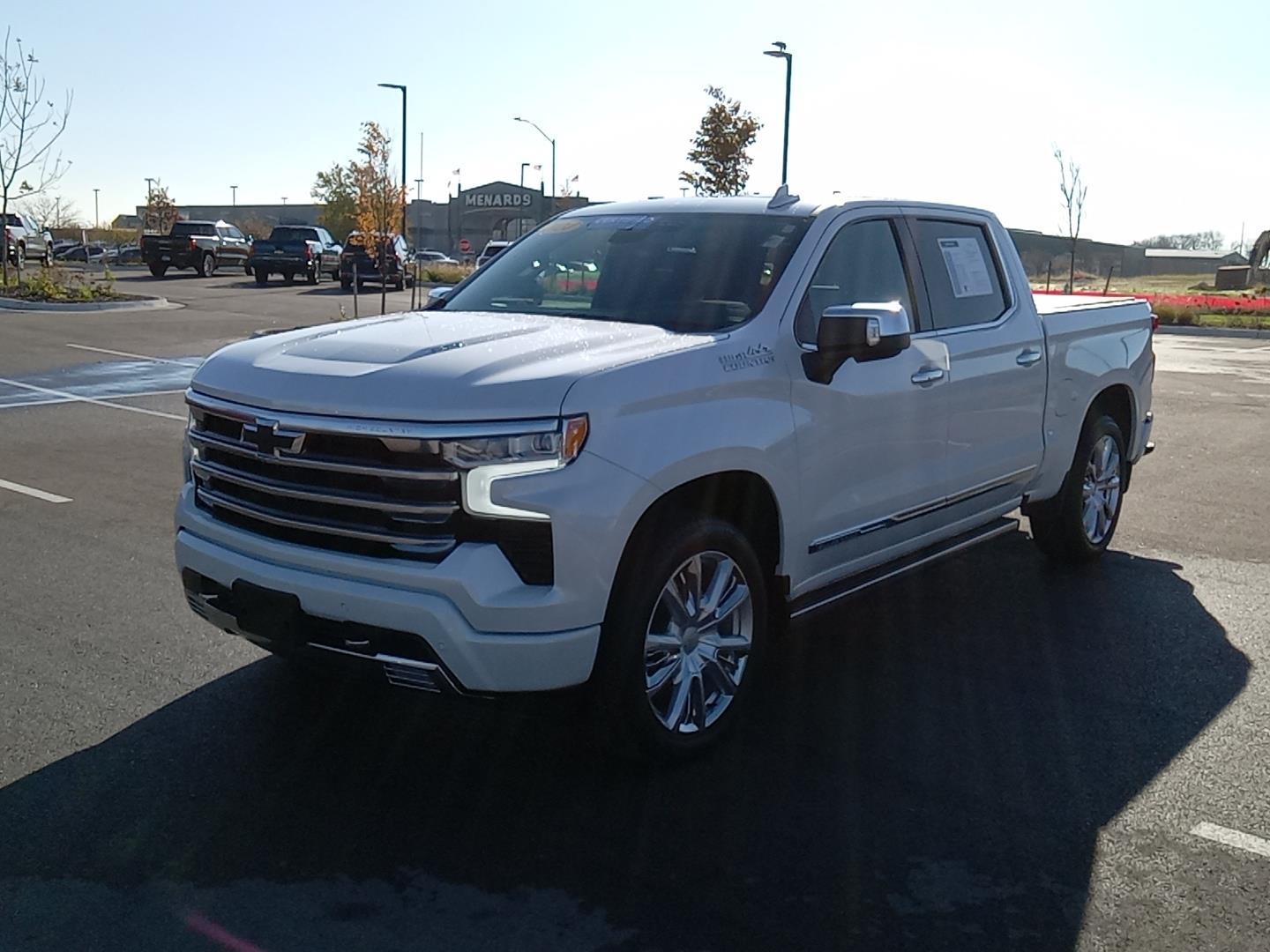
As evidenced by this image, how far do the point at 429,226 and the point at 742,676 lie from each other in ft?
342

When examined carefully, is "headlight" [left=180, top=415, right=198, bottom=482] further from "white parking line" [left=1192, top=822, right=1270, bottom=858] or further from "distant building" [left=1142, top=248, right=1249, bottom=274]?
"distant building" [left=1142, top=248, right=1249, bottom=274]

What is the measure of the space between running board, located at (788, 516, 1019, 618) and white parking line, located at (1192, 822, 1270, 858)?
1.50 metres

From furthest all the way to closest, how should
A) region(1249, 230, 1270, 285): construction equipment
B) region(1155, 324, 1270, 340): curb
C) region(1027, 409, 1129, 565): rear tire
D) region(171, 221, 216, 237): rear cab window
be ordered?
1. region(1249, 230, 1270, 285): construction equipment
2. region(171, 221, 216, 237): rear cab window
3. region(1155, 324, 1270, 340): curb
4. region(1027, 409, 1129, 565): rear tire

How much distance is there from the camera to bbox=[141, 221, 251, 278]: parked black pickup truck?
40406 mm

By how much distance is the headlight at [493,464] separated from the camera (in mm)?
3668

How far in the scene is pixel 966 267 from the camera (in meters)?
5.99

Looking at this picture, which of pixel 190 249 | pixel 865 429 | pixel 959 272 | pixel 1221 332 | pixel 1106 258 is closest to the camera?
pixel 865 429

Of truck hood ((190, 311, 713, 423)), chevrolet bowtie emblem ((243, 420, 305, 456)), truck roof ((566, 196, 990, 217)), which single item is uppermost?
truck roof ((566, 196, 990, 217))

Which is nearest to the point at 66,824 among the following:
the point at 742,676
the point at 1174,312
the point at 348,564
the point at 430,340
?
the point at 348,564

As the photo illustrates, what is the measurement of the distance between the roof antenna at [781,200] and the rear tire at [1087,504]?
8.05ft

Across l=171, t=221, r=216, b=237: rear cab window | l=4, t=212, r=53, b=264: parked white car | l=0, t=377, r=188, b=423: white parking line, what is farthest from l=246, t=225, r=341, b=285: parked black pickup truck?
l=0, t=377, r=188, b=423: white parking line

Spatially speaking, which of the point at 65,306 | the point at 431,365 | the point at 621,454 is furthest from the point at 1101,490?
the point at 65,306

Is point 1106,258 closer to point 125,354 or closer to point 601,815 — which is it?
point 125,354

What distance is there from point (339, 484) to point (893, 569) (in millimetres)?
2458
